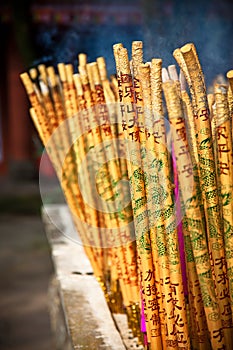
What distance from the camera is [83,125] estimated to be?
1.77 metres

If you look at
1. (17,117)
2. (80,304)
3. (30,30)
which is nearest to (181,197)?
(80,304)

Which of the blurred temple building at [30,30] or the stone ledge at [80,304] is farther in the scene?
the blurred temple building at [30,30]

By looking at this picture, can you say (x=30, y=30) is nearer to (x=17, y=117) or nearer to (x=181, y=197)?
(x=17, y=117)

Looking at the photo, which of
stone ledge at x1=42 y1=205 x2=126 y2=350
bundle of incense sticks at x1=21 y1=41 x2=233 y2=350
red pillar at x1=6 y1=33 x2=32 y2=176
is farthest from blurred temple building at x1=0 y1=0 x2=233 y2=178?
bundle of incense sticks at x1=21 y1=41 x2=233 y2=350

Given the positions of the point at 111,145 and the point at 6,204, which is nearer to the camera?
the point at 111,145

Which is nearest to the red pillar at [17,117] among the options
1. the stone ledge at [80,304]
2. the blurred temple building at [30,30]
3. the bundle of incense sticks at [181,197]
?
the blurred temple building at [30,30]

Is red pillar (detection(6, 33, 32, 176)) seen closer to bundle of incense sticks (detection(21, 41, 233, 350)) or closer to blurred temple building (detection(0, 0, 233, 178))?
blurred temple building (detection(0, 0, 233, 178))

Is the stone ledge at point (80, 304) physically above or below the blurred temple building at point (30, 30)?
below

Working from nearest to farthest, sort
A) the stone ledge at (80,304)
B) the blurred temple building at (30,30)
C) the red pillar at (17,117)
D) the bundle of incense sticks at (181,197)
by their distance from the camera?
the bundle of incense sticks at (181,197) < the stone ledge at (80,304) < the blurred temple building at (30,30) < the red pillar at (17,117)

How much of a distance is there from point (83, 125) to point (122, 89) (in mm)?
496

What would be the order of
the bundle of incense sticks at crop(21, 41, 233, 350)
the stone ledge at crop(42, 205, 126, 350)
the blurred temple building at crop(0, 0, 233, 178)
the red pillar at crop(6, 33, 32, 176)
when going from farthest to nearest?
1. the red pillar at crop(6, 33, 32, 176)
2. the blurred temple building at crop(0, 0, 233, 178)
3. the stone ledge at crop(42, 205, 126, 350)
4. the bundle of incense sticks at crop(21, 41, 233, 350)

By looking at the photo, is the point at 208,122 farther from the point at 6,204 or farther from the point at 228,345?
the point at 6,204

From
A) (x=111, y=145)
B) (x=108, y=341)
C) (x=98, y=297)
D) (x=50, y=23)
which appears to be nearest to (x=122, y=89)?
(x=111, y=145)

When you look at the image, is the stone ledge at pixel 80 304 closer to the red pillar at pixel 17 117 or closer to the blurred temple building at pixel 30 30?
the blurred temple building at pixel 30 30
